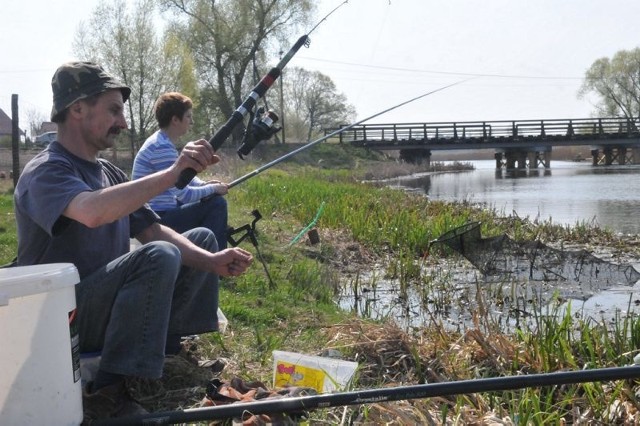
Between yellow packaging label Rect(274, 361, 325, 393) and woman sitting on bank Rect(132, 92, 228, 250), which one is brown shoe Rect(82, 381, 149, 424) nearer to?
yellow packaging label Rect(274, 361, 325, 393)

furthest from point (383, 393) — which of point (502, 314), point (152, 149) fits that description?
point (502, 314)

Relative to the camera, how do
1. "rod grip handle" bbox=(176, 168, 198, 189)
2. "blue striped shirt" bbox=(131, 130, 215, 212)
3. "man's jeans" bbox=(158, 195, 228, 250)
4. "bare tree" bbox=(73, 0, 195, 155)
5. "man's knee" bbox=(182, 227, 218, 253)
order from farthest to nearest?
"bare tree" bbox=(73, 0, 195, 155)
"man's jeans" bbox=(158, 195, 228, 250)
"blue striped shirt" bbox=(131, 130, 215, 212)
"man's knee" bbox=(182, 227, 218, 253)
"rod grip handle" bbox=(176, 168, 198, 189)

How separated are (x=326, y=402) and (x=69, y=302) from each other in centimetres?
82

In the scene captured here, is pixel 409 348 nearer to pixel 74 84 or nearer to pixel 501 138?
pixel 74 84

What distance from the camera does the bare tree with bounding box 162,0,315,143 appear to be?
41625 millimetres

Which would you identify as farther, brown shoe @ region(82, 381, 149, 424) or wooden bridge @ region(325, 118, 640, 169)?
wooden bridge @ region(325, 118, 640, 169)

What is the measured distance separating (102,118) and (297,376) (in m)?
1.19

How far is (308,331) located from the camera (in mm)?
4512

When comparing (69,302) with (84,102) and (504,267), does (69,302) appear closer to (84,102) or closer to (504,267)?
(84,102)

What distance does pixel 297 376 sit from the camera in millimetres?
3182

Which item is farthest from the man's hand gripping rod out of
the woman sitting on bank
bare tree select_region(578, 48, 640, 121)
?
bare tree select_region(578, 48, 640, 121)

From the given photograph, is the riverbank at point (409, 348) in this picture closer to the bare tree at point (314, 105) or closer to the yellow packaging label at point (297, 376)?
the yellow packaging label at point (297, 376)

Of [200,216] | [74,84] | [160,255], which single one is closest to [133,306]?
[160,255]

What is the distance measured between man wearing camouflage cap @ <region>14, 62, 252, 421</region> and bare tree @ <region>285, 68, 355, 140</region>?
193 feet
